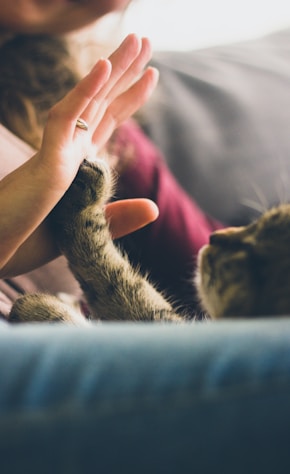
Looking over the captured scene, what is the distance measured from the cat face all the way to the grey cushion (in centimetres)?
30

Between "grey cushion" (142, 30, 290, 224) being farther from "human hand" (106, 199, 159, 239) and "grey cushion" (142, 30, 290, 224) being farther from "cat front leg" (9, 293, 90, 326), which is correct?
"cat front leg" (9, 293, 90, 326)

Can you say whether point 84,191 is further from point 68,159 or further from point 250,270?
point 250,270

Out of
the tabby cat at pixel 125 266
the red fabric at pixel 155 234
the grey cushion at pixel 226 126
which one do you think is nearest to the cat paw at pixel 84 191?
the tabby cat at pixel 125 266

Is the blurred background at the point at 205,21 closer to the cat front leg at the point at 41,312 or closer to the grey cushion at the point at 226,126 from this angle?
the grey cushion at the point at 226,126

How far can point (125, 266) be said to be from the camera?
0.69 metres

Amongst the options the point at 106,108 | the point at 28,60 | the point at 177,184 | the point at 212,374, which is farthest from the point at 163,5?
the point at 212,374

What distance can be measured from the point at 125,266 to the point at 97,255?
1.7 inches

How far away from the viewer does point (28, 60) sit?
1.07m

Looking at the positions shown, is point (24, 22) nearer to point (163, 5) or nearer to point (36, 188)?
point (163, 5)

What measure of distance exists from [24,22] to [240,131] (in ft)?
1.38

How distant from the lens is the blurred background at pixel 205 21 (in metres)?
1.26

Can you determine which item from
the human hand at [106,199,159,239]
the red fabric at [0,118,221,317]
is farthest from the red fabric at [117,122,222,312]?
the human hand at [106,199,159,239]

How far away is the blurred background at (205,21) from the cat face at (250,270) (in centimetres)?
75

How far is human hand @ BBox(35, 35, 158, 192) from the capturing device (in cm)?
62
